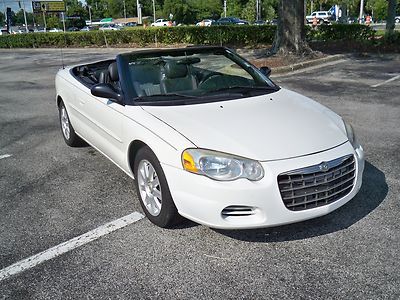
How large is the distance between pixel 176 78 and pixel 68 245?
1.91 m

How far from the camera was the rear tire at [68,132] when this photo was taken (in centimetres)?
544

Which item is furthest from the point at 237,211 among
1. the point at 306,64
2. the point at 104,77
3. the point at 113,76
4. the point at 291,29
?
the point at 291,29

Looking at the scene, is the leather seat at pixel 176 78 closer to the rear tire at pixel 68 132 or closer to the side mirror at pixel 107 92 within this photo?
the side mirror at pixel 107 92

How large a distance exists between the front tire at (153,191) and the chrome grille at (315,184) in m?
0.89

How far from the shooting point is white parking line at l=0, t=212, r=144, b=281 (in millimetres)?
2855

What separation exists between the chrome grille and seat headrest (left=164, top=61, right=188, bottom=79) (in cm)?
178

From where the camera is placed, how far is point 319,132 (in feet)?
10.5

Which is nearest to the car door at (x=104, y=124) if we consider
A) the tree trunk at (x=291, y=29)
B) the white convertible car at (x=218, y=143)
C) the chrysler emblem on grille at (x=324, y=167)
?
the white convertible car at (x=218, y=143)

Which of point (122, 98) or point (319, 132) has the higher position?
point (122, 98)

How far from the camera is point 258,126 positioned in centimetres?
319

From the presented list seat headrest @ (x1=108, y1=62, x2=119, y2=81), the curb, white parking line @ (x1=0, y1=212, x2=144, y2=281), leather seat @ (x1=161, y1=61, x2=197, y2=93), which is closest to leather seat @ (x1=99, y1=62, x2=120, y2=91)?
seat headrest @ (x1=108, y1=62, x2=119, y2=81)

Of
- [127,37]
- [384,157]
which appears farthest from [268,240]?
[127,37]

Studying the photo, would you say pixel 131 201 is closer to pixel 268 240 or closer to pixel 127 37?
pixel 268 240

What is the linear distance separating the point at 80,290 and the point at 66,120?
342cm
